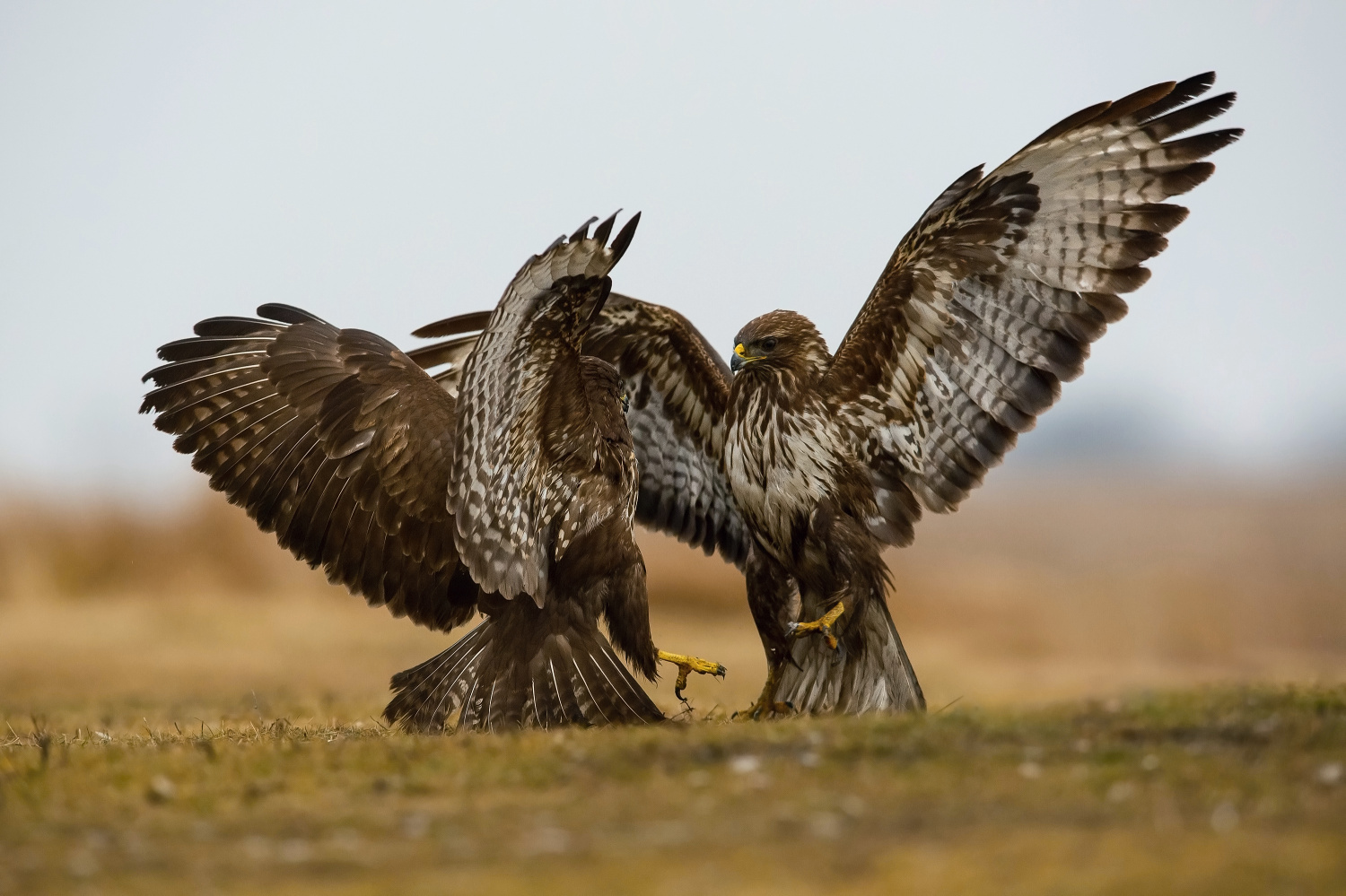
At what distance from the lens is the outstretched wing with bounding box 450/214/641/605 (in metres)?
6.46

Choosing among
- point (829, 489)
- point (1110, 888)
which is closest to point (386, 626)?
point (829, 489)

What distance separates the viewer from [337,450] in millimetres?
7414

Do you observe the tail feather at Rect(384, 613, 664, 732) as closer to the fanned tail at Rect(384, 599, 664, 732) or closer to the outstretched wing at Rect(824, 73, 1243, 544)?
the fanned tail at Rect(384, 599, 664, 732)

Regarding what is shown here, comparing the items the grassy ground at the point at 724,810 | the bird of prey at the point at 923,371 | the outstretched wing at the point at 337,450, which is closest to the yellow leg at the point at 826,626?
the bird of prey at the point at 923,371

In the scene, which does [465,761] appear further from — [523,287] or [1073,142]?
[1073,142]

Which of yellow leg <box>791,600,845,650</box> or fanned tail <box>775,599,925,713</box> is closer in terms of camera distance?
yellow leg <box>791,600,845,650</box>

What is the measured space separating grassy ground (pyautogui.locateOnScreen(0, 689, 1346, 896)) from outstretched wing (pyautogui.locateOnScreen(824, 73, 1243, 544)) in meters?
2.03

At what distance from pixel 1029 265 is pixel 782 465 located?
5.56 ft

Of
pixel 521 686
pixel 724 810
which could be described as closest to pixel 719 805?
pixel 724 810

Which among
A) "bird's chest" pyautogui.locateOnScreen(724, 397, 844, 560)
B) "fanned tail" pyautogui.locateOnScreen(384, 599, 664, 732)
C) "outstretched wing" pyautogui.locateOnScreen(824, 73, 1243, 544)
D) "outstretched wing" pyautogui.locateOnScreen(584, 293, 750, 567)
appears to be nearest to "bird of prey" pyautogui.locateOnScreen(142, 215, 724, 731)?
"fanned tail" pyautogui.locateOnScreen(384, 599, 664, 732)

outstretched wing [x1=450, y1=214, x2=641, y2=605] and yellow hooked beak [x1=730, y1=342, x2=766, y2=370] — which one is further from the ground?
yellow hooked beak [x1=730, y1=342, x2=766, y2=370]

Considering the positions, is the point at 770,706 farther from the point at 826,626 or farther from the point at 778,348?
the point at 778,348

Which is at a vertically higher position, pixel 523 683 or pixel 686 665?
pixel 686 665

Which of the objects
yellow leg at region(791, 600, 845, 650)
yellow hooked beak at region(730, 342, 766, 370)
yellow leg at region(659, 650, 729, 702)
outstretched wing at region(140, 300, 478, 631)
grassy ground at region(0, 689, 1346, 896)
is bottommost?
grassy ground at region(0, 689, 1346, 896)
